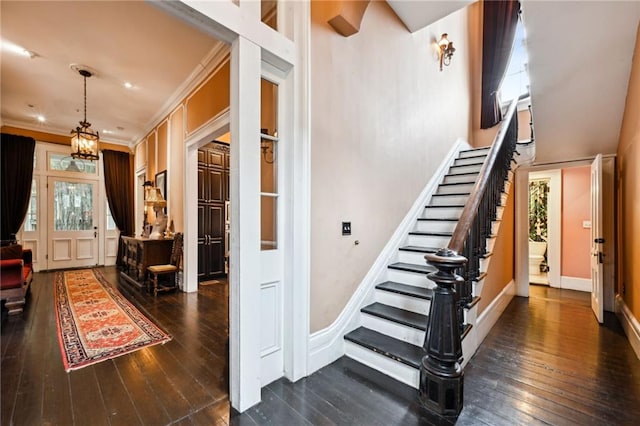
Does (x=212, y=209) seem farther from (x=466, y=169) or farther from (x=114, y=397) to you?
(x=466, y=169)

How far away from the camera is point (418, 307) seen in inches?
96.8

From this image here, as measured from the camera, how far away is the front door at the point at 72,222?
624 cm

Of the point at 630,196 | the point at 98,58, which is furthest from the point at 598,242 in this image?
the point at 98,58

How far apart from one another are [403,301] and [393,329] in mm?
313

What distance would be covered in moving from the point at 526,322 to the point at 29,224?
9.26 metres

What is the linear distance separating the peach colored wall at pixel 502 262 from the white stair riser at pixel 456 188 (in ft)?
1.72

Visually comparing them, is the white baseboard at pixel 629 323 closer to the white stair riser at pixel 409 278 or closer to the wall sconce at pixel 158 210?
the white stair riser at pixel 409 278

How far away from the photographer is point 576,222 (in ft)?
16.0

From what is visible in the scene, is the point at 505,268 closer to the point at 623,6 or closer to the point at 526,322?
the point at 526,322

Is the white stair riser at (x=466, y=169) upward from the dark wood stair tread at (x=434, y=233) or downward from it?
upward

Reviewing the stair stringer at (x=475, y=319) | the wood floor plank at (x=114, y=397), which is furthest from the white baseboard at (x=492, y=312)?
the wood floor plank at (x=114, y=397)

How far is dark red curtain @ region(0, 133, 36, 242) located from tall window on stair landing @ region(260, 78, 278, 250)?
21.9ft

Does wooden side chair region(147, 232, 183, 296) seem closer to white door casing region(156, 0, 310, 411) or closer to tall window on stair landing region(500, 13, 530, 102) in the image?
white door casing region(156, 0, 310, 411)

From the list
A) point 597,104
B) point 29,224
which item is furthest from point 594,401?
point 29,224
